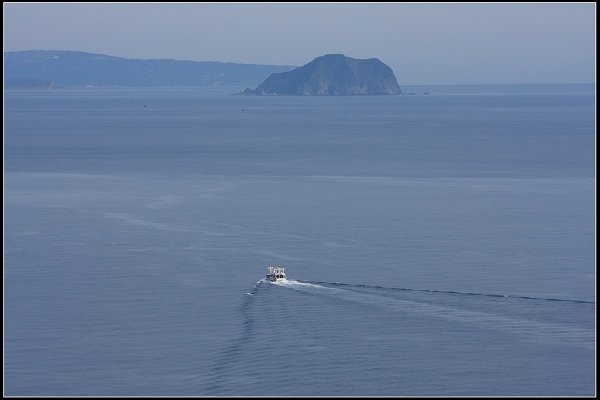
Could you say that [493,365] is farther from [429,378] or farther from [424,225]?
[424,225]

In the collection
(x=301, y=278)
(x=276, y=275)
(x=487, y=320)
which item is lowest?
(x=487, y=320)

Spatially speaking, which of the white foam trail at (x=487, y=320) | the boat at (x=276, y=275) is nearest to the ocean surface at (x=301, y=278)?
the white foam trail at (x=487, y=320)

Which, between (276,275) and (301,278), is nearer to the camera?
(276,275)

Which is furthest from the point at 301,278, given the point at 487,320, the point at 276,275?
the point at 487,320

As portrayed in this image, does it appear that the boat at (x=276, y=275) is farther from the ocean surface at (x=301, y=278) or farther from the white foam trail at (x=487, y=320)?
the white foam trail at (x=487, y=320)

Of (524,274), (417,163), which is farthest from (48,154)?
(524,274)

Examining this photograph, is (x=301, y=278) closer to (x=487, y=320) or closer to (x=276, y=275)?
(x=276, y=275)
